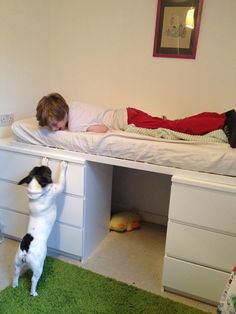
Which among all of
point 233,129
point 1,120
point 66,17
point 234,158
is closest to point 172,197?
point 234,158

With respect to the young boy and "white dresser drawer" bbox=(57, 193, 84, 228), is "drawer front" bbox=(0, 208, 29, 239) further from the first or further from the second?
the young boy

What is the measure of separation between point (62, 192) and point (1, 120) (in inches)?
29.8

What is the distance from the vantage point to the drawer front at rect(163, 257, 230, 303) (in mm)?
1591

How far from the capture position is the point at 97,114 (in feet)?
6.70

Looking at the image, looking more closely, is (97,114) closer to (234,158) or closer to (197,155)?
(197,155)

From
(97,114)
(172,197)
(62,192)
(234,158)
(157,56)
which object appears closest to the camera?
(234,158)

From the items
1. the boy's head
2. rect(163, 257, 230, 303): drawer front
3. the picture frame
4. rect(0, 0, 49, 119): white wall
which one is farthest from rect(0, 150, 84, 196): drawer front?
the picture frame

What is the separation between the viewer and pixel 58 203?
1.92m

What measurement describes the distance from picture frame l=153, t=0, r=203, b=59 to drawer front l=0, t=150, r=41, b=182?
1210 mm

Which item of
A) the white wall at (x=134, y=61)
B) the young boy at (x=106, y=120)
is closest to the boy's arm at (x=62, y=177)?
the young boy at (x=106, y=120)

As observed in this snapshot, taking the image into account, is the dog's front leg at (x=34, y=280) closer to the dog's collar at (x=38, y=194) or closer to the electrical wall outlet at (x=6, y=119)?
the dog's collar at (x=38, y=194)

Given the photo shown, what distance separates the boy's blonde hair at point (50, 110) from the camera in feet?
5.89

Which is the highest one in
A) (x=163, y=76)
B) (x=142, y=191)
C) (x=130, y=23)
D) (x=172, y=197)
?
(x=130, y=23)

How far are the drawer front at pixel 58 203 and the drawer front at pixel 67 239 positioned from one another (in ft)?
0.17
